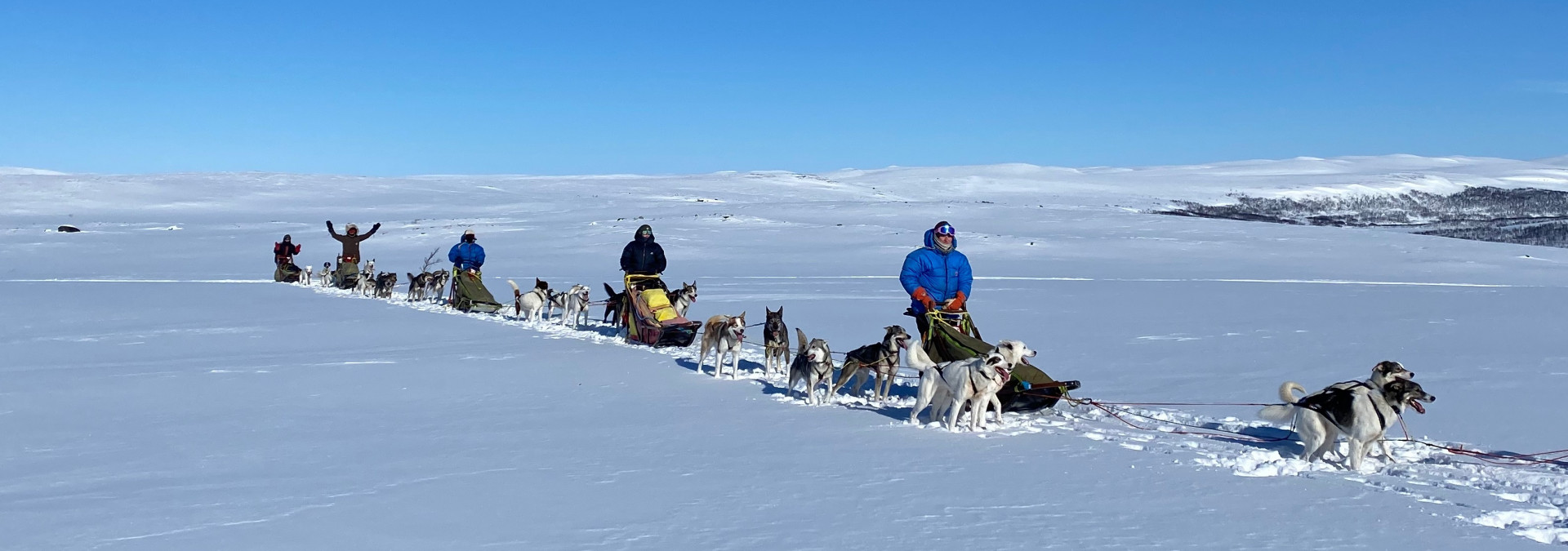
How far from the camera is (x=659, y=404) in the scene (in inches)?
276

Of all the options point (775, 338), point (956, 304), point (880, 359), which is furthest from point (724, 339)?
point (956, 304)

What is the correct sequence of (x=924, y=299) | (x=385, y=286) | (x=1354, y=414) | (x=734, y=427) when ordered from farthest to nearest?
(x=385, y=286) → (x=924, y=299) → (x=734, y=427) → (x=1354, y=414)

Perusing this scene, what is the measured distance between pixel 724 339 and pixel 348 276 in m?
10.6

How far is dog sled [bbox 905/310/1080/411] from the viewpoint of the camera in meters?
6.31

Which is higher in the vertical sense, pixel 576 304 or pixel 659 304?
pixel 659 304

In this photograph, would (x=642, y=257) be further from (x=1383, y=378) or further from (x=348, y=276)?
(x=348, y=276)

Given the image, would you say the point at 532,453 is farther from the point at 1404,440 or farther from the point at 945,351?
the point at 1404,440

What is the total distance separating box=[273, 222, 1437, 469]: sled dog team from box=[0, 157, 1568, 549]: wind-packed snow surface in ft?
0.53

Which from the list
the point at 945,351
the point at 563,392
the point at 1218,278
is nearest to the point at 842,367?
the point at 945,351

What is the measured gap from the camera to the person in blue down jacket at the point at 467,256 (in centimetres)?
1388

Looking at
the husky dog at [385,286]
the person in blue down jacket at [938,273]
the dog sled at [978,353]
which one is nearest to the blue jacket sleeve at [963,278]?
the person in blue down jacket at [938,273]

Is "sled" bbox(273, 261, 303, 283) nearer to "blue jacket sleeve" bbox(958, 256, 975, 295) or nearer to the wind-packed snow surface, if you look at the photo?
the wind-packed snow surface

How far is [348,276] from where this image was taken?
55.6 ft

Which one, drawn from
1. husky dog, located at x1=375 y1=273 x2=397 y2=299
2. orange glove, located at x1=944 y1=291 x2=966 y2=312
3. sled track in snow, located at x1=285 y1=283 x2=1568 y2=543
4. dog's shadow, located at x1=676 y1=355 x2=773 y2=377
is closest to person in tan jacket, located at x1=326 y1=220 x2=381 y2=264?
husky dog, located at x1=375 y1=273 x2=397 y2=299
